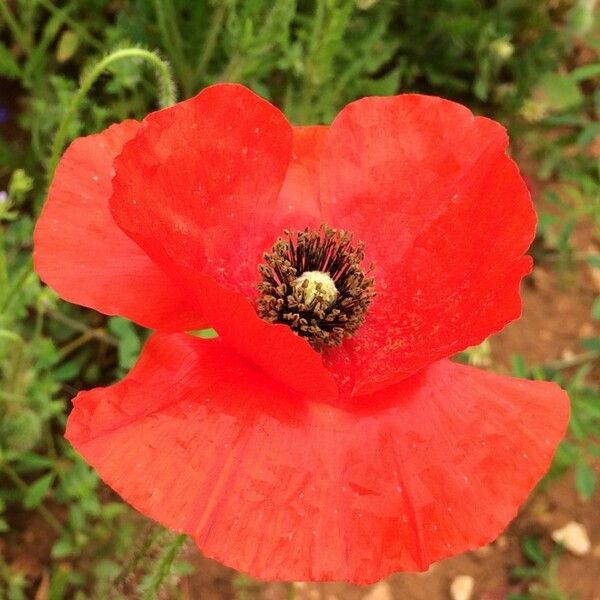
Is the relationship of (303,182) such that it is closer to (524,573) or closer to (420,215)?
(420,215)

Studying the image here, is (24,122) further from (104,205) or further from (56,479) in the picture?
(104,205)

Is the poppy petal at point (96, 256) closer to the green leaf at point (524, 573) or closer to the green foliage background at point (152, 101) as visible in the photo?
the green foliage background at point (152, 101)

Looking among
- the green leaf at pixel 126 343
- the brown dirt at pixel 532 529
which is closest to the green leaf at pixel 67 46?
the green leaf at pixel 126 343

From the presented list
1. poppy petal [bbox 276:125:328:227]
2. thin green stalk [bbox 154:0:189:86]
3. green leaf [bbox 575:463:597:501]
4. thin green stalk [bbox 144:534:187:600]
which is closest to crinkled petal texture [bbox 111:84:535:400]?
poppy petal [bbox 276:125:328:227]

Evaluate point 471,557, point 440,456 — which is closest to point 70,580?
point 471,557

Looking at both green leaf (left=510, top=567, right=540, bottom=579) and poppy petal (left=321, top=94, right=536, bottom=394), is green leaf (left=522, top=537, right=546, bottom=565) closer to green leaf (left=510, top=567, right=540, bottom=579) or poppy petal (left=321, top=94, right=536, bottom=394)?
green leaf (left=510, top=567, right=540, bottom=579)

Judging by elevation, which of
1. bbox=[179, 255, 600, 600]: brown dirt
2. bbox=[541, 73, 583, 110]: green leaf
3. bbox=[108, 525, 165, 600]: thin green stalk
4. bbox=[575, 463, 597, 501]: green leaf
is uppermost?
bbox=[541, 73, 583, 110]: green leaf
